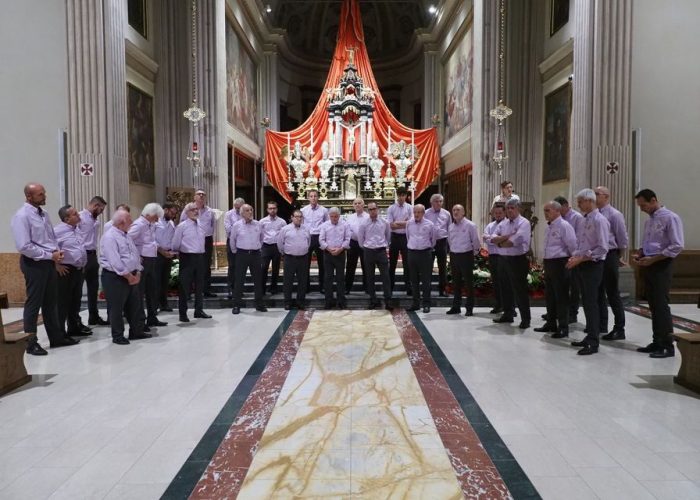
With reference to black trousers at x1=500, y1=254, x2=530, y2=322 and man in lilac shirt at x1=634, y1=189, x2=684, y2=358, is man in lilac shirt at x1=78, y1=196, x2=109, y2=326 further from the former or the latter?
man in lilac shirt at x1=634, y1=189, x2=684, y2=358

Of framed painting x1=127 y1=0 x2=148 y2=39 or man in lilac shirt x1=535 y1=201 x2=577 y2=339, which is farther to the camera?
framed painting x1=127 y1=0 x2=148 y2=39

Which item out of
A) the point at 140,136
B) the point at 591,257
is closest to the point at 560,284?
the point at 591,257

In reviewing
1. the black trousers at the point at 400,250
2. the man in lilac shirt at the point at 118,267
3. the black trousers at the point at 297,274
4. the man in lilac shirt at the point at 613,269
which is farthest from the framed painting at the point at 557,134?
the man in lilac shirt at the point at 118,267

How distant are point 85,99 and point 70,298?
12.7ft

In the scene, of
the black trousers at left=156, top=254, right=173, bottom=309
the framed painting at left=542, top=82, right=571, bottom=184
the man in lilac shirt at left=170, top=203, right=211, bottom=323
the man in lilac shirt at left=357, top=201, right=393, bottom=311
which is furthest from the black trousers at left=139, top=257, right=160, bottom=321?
the framed painting at left=542, top=82, right=571, bottom=184

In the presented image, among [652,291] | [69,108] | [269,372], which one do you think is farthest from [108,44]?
[652,291]

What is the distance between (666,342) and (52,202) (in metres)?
9.07

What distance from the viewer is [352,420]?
3479 mm

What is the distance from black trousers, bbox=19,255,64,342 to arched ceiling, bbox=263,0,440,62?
16.2m

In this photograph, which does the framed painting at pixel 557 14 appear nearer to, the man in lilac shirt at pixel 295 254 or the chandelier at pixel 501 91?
the chandelier at pixel 501 91

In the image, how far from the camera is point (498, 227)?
691 centimetres

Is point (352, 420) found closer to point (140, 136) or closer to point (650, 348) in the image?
point (650, 348)

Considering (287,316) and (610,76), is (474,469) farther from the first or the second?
(610,76)

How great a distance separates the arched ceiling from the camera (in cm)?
1988
